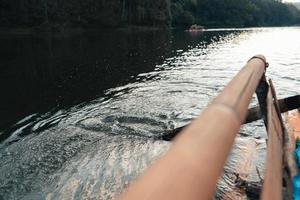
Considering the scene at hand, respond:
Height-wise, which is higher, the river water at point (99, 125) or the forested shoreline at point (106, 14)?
the forested shoreline at point (106, 14)

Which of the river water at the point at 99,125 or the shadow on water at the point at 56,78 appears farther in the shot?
the shadow on water at the point at 56,78

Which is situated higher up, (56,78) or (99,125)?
(99,125)

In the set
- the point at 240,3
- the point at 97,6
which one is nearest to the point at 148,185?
the point at 97,6

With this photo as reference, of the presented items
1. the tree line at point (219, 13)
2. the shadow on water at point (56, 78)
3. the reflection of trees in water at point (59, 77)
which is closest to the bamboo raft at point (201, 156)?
the shadow on water at point (56, 78)

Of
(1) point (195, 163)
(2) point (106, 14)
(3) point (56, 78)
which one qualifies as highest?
(2) point (106, 14)

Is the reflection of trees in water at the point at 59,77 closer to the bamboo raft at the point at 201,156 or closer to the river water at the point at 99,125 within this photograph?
the river water at the point at 99,125

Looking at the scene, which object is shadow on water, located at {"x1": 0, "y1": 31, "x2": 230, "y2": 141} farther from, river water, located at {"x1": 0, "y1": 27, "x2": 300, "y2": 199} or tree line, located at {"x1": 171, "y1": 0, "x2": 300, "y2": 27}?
tree line, located at {"x1": 171, "y1": 0, "x2": 300, "y2": 27}

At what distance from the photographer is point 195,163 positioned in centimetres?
109

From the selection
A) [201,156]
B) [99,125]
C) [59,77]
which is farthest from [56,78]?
[201,156]

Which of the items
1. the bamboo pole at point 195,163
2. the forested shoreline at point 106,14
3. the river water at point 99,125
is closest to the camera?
the bamboo pole at point 195,163

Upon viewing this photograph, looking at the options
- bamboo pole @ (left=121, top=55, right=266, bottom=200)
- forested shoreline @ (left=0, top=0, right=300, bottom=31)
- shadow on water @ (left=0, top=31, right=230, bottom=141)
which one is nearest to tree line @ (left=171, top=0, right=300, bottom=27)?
forested shoreline @ (left=0, top=0, right=300, bottom=31)

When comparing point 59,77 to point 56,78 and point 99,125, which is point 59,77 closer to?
point 56,78

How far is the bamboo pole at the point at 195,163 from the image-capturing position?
968mm

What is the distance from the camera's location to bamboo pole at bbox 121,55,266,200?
97cm
